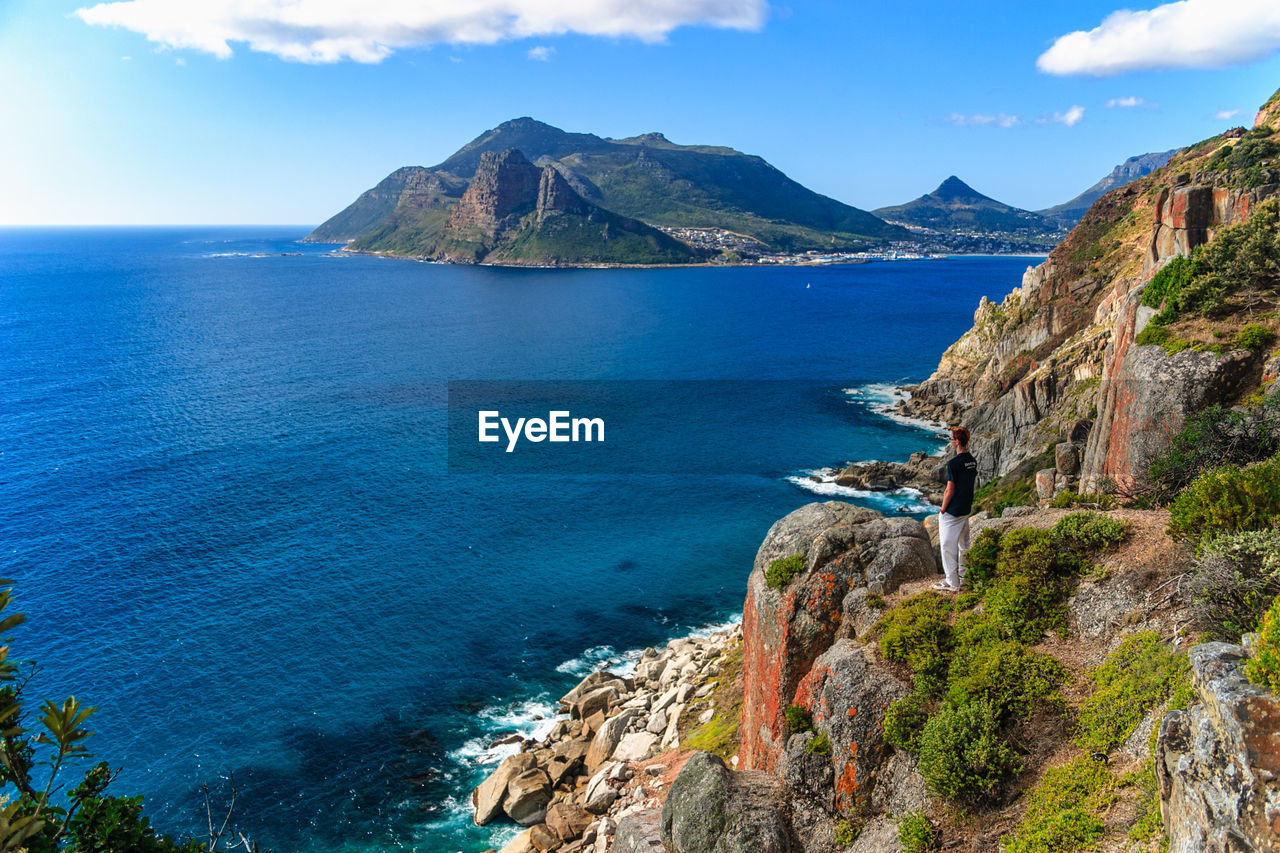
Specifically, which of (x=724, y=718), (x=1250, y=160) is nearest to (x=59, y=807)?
(x=724, y=718)

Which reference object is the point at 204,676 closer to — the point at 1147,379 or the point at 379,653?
the point at 379,653

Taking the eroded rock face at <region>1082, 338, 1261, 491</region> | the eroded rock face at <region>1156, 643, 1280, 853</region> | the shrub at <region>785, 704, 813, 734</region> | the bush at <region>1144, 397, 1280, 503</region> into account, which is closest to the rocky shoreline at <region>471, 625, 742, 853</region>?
the shrub at <region>785, 704, 813, 734</region>

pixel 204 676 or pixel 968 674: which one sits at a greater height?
pixel 968 674

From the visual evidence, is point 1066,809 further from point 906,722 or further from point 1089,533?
point 1089,533

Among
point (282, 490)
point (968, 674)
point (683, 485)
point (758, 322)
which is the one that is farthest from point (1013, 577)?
point (758, 322)

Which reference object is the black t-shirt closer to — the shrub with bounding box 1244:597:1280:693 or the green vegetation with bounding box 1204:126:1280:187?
the shrub with bounding box 1244:597:1280:693

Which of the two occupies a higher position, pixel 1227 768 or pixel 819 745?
pixel 1227 768
